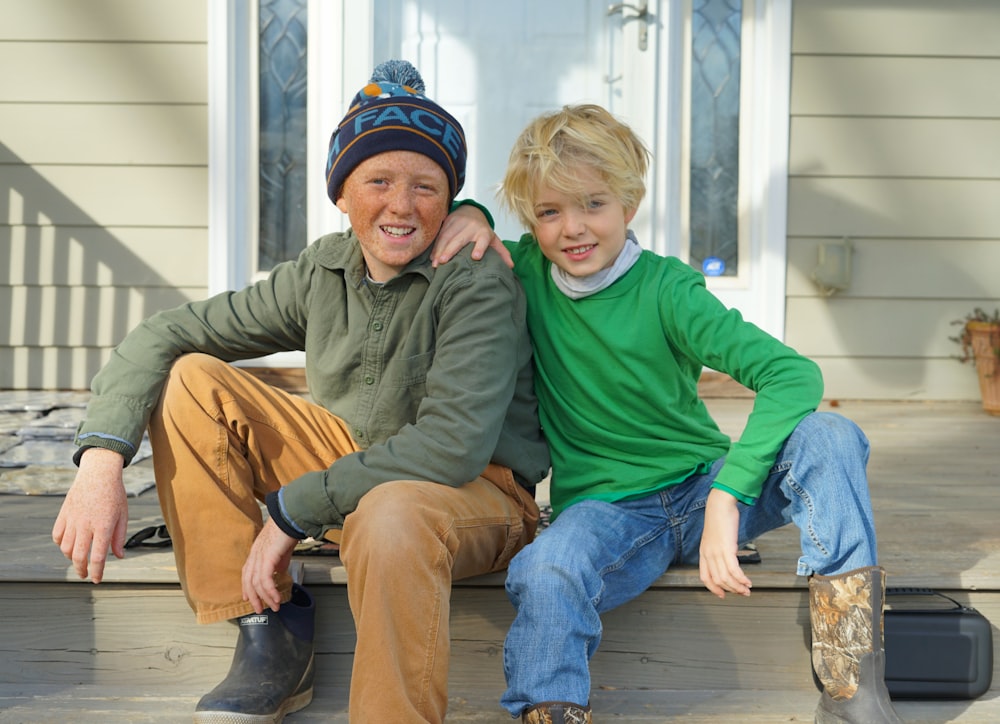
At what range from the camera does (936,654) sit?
1.94 meters

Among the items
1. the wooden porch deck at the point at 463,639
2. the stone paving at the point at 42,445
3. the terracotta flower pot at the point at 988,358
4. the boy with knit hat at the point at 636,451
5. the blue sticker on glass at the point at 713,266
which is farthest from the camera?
the blue sticker on glass at the point at 713,266

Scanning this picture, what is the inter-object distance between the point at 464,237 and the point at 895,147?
8.78 feet

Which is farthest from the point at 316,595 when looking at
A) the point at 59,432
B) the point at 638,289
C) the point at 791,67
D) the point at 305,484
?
the point at 791,67

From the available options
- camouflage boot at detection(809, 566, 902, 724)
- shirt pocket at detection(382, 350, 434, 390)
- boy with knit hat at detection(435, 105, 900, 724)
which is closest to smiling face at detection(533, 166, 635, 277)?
boy with knit hat at detection(435, 105, 900, 724)

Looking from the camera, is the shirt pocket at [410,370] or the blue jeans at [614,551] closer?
the blue jeans at [614,551]

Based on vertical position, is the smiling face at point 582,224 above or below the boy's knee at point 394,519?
above

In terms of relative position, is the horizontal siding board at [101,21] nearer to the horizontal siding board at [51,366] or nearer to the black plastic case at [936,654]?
the horizontal siding board at [51,366]

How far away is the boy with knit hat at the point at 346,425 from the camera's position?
5.75ft

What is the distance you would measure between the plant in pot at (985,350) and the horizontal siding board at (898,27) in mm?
967

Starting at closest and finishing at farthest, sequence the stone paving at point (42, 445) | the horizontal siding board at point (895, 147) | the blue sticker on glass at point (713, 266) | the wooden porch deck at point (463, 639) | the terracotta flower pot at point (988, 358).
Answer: the wooden porch deck at point (463, 639) < the stone paving at point (42, 445) < the terracotta flower pot at point (988, 358) < the horizontal siding board at point (895, 147) < the blue sticker on glass at point (713, 266)

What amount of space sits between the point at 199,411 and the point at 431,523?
0.50m

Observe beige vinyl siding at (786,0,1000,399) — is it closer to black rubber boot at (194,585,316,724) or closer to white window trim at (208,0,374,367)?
white window trim at (208,0,374,367)

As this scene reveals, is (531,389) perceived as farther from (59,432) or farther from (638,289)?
(59,432)

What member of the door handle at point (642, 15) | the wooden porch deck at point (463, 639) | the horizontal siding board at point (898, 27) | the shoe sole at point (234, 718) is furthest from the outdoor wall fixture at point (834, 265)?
the shoe sole at point (234, 718)
